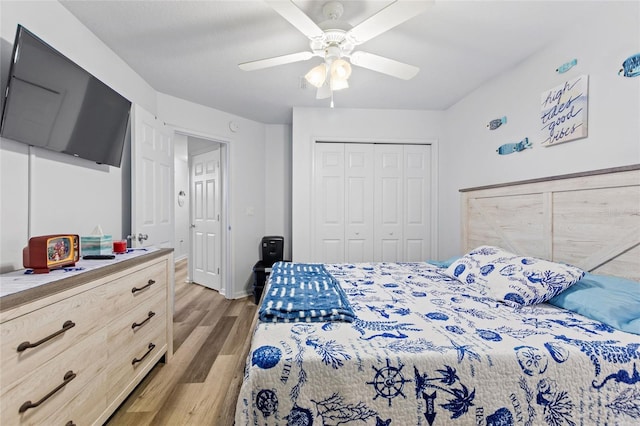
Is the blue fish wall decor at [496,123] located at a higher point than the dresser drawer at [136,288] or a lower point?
higher

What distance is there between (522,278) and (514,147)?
137 cm

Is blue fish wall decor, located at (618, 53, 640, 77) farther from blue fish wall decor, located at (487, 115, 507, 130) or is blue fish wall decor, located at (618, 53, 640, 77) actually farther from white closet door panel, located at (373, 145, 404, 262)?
white closet door panel, located at (373, 145, 404, 262)

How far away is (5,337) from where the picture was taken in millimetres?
859

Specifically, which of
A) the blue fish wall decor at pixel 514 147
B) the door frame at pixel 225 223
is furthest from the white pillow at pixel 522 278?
the door frame at pixel 225 223

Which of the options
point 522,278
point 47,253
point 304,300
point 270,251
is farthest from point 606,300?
point 270,251

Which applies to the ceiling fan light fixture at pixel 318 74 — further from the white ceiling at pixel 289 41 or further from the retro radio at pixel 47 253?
the retro radio at pixel 47 253

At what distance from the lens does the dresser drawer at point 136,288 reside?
1447mm

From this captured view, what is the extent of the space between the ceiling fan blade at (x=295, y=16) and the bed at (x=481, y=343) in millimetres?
1466

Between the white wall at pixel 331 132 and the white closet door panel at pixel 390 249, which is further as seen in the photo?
the white closet door panel at pixel 390 249

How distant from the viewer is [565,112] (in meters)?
1.92

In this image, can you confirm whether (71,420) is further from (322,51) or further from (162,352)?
(322,51)

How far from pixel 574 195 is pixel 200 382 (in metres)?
2.76

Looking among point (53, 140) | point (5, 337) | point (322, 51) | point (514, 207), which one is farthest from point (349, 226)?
point (5, 337)

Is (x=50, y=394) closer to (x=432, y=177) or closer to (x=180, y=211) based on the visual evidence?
(x=432, y=177)
